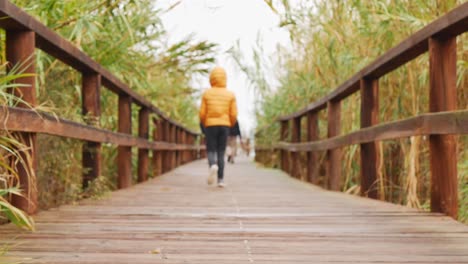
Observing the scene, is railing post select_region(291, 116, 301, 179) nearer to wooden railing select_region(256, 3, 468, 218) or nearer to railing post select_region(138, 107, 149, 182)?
railing post select_region(138, 107, 149, 182)

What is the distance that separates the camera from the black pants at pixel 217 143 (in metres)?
6.44

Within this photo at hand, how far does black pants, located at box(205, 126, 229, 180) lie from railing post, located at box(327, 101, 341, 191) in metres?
1.13

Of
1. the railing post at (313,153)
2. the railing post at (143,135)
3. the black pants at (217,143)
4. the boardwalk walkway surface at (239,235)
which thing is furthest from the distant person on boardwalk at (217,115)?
the boardwalk walkway surface at (239,235)

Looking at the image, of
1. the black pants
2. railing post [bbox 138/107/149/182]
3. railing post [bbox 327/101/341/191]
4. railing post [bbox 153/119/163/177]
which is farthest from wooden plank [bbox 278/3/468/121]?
railing post [bbox 153/119/163/177]

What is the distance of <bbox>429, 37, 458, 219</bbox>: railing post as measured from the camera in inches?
119

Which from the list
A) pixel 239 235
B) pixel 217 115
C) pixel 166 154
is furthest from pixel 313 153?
pixel 239 235

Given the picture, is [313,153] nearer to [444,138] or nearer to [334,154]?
[334,154]

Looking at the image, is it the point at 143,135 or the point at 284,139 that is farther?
the point at 284,139

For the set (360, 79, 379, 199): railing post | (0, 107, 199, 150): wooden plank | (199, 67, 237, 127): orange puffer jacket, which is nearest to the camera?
(0, 107, 199, 150): wooden plank

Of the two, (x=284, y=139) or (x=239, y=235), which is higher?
(x=284, y=139)

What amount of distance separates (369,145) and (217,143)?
7.49 feet

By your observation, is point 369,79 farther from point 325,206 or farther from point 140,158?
point 140,158

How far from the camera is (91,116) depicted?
4.28 metres

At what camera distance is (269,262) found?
2.07m
